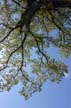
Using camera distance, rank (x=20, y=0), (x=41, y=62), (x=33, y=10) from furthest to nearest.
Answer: (x=41, y=62) → (x=20, y=0) → (x=33, y=10)

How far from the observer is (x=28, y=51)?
84.1 ft

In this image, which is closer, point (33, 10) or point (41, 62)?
point (33, 10)

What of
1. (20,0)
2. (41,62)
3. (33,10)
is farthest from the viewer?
(41,62)

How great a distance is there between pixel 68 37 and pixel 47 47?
1447 millimetres

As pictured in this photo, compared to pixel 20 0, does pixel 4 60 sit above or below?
below

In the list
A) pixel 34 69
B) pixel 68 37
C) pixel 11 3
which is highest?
pixel 11 3

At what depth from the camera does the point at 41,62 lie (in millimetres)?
25312

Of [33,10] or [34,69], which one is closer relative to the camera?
[33,10]

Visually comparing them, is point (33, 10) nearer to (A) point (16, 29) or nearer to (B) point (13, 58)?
(A) point (16, 29)

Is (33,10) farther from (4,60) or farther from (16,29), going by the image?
(4,60)

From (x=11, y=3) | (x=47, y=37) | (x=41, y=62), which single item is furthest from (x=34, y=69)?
(x=11, y=3)

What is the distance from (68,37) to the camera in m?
25.0

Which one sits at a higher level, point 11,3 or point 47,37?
point 11,3

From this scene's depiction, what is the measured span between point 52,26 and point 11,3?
2.98 meters
